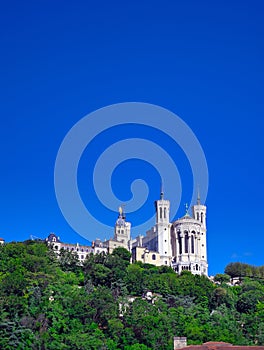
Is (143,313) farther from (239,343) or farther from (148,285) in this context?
(148,285)

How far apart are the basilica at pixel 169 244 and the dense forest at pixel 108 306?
14288mm

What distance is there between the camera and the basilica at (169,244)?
305ft

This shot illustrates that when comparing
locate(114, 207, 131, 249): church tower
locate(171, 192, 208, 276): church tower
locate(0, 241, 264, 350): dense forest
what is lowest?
locate(0, 241, 264, 350): dense forest

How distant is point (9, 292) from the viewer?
5688cm

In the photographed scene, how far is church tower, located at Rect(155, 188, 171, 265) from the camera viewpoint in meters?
95.1

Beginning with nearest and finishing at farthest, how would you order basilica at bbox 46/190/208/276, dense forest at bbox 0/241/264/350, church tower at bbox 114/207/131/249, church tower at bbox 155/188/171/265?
dense forest at bbox 0/241/264/350 < basilica at bbox 46/190/208/276 < church tower at bbox 155/188/171/265 < church tower at bbox 114/207/131/249

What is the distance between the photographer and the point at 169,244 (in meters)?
96.1

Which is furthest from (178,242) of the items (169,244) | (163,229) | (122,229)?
(122,229)

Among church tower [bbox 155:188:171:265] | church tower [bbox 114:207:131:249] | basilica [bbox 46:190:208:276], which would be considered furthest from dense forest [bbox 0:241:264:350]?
church tower [bbox 114:207:131:249]

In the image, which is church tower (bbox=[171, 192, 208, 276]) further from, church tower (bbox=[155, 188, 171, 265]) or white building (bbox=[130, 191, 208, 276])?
church tower (bbox=[155, 188, 171, 265])

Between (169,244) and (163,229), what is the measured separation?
8.15ft

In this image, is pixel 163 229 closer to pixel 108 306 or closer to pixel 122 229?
pixel 122 229

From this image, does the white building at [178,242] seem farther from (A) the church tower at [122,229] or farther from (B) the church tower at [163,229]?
(A) the church tower at [122,229]

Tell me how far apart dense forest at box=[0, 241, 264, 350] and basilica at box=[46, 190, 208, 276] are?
14288mm
